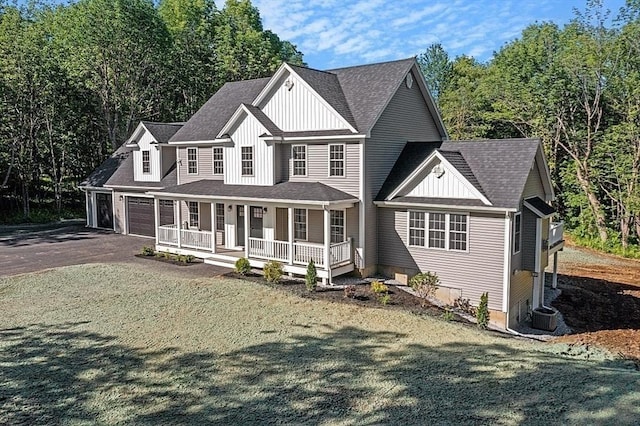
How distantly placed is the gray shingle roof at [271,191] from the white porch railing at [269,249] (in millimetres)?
1662

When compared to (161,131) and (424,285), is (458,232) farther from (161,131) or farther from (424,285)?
(161,131)

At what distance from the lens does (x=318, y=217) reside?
62.3ft

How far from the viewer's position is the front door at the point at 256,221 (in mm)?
20766

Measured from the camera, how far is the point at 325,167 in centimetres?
1858

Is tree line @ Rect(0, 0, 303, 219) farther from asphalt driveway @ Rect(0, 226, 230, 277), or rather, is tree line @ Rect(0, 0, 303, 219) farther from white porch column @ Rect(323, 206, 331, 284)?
white porch column @ Rect(323, 206, 331, 284)

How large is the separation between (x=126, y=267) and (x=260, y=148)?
268 inches

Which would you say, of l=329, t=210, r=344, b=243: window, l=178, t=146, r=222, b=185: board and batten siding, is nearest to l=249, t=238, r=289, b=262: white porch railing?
l=329, t=210, r=344, b=243: window

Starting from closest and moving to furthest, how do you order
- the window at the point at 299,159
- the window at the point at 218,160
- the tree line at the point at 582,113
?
1. the window at the point at 299,159
2. the window at the point at 218,160
3. the tree line at the point at 582,113

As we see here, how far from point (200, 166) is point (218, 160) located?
1.26 meters

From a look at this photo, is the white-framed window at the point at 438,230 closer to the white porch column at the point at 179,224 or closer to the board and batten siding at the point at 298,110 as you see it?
the board and batten siding at the point at 298,110

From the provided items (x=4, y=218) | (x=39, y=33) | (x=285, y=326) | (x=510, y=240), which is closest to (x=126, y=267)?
(x=285, y=326)

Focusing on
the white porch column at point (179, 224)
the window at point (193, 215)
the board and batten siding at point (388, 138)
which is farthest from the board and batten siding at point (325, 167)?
the window at point (193, 215)

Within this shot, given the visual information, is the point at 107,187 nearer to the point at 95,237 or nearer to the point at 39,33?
the point at 95,237

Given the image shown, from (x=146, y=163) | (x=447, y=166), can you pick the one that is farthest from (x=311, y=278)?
(x=146, y=163)
